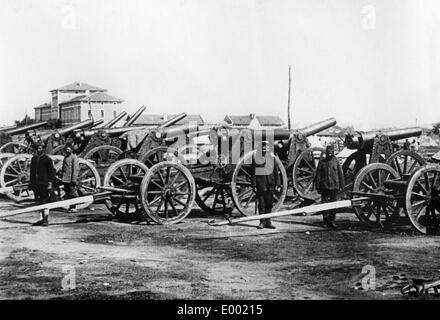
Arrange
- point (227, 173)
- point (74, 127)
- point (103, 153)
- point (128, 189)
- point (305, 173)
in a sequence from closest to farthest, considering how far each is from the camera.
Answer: point (128, 189) < point (227, 173) < point (305, 173) < point (103, 153) < point (74, 127)

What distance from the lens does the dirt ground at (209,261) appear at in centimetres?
593

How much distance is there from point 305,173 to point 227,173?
2518 mm

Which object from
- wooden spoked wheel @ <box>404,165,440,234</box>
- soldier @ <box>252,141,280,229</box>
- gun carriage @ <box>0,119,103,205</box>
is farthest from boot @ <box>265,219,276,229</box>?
gun carriage @ <box>0,119,103,205</box>

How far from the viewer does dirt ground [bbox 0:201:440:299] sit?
5.93 metres

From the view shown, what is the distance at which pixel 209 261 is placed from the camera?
7.38 m

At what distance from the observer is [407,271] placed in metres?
6.72

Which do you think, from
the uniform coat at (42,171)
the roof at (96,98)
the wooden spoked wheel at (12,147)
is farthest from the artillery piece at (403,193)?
the roof at (96,98)

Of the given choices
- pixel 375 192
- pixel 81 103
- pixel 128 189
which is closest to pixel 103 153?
pixel 128 189

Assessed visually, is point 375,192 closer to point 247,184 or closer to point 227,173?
point 247,184

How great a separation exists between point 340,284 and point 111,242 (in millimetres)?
4048

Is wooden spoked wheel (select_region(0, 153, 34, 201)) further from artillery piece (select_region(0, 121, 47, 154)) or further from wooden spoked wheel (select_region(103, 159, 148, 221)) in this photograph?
wooden spoked wheel (select_region(103, 159, 148, 221))

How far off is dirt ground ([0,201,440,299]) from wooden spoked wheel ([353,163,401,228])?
1.03ft

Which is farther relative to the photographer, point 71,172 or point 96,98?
point 96,98
